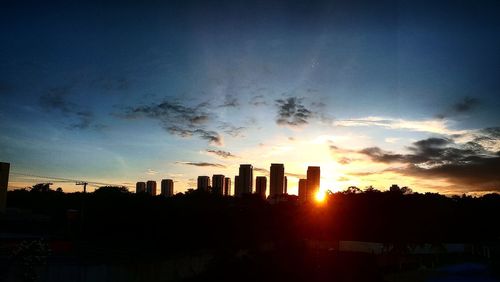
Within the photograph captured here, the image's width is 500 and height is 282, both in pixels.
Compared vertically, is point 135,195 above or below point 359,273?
above

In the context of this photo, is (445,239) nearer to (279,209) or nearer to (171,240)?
(279,209)

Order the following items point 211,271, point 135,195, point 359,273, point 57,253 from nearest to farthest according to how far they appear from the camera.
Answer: point 211,271
point 359,273
point 57,253
point 135,195

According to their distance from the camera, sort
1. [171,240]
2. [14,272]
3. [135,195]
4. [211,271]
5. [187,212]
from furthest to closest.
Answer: [135,195] < [187,212] < [171,240] < [14,272] < [211,271]

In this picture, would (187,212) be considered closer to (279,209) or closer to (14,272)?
(279,209)

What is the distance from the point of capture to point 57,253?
4200 centimetres

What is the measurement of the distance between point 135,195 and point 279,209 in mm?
25791

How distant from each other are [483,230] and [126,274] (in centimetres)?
6283

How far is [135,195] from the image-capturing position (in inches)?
3036

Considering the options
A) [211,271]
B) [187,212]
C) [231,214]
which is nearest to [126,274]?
[211,271]

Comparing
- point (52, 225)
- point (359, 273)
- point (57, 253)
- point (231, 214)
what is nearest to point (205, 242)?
point (231, 214)

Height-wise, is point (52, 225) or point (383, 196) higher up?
point (383, 196)

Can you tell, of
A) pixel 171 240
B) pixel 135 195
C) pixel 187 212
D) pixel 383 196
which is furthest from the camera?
pixel 135 195

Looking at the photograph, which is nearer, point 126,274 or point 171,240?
point 126,274

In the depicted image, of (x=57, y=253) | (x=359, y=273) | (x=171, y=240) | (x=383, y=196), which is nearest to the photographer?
(x=359, y=273)
